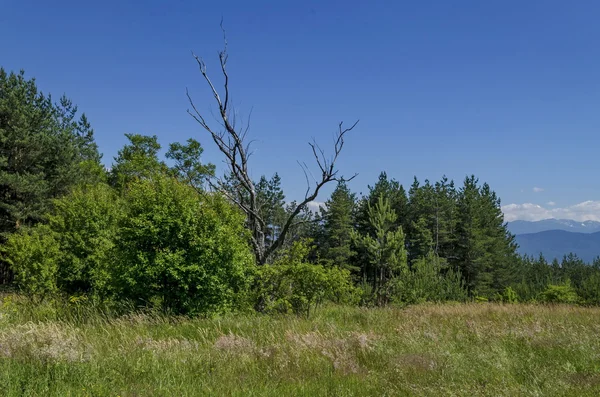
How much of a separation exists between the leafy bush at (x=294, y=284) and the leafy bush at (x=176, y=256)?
93cm

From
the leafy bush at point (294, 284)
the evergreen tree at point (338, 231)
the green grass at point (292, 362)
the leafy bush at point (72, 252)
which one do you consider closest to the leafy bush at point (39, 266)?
the leafy bush at point (72, 252)

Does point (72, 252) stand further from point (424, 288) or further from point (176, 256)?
point (424, 288)

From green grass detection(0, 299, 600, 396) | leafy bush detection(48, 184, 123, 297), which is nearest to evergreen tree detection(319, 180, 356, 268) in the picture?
leafy bush detection(48, 184, 123, 297)

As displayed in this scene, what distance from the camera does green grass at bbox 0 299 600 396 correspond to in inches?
171

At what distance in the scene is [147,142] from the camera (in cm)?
3709

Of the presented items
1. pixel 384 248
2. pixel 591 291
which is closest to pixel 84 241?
pixel 384 248

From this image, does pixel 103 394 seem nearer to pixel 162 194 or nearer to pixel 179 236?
pixel 179 236

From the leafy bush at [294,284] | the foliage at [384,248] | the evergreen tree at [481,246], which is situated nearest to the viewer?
the leafy bush at [294,284]

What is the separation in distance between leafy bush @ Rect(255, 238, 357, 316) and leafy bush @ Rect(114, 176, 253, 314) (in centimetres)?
93

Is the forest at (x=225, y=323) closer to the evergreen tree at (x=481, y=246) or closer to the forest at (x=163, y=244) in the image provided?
the forest at (x=163, y=244)

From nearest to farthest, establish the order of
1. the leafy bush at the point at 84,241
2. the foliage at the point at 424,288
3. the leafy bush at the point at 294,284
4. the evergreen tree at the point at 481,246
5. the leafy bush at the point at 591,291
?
the leafy bush at the point at 294,284, the leafy bush at the point at 84,241, the foliage at the point at 424,288, the leafy bush at the point at 591,291, the evergreen tree at the point at 481,246

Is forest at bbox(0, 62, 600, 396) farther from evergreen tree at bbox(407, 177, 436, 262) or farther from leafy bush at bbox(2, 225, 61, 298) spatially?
evergreen tree at bbox(407, 177, 436, 262)

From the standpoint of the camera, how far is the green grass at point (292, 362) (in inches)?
171

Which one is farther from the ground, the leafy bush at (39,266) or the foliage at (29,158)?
the foliage at (29,158)
